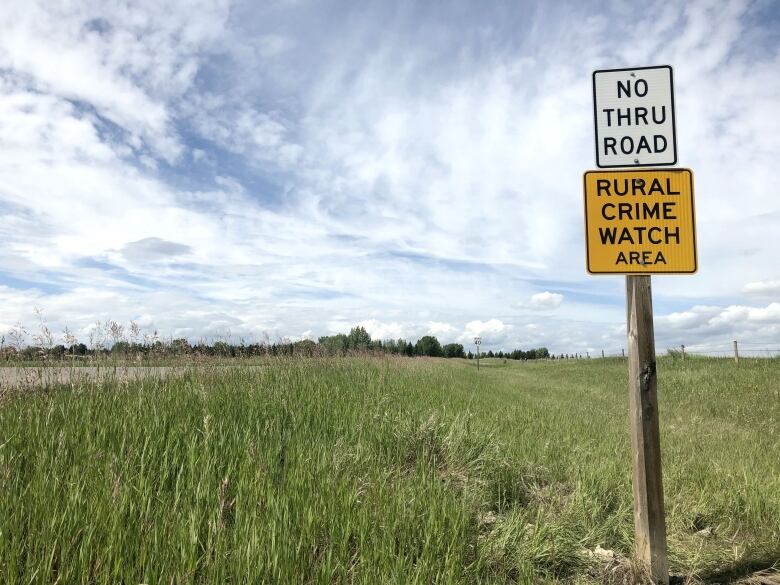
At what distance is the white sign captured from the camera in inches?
162

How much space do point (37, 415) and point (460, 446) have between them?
455cm

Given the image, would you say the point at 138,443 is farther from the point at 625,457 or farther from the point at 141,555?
the point at 625,457

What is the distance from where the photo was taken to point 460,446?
19.1ft

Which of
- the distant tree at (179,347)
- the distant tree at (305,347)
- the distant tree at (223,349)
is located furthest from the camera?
the distant tree at (305,347)

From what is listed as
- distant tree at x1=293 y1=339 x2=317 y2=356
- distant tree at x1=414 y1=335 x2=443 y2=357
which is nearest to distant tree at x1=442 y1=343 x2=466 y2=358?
distant tree at x1=414 y1=335 x2=443 y2=357

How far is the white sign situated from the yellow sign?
0.16 metres

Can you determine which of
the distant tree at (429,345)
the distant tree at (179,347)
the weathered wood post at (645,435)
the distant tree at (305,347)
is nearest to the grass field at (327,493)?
the weathered wood post at (645,435)

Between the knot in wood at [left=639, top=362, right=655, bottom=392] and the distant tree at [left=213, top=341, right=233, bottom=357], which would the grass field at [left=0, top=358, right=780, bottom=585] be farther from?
the distant tree at [left=213, top=341, right=233, bottom=357]

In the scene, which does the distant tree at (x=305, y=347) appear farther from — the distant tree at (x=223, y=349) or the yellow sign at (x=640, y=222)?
the yellow sign at (x=640, y=222)

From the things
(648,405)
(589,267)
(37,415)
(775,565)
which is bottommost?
(775,565)

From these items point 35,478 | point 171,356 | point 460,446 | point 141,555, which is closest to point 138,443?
point 35,478

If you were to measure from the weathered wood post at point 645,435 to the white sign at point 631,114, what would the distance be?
1.04 m

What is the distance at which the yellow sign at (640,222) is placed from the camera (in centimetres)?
400

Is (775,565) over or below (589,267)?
below
